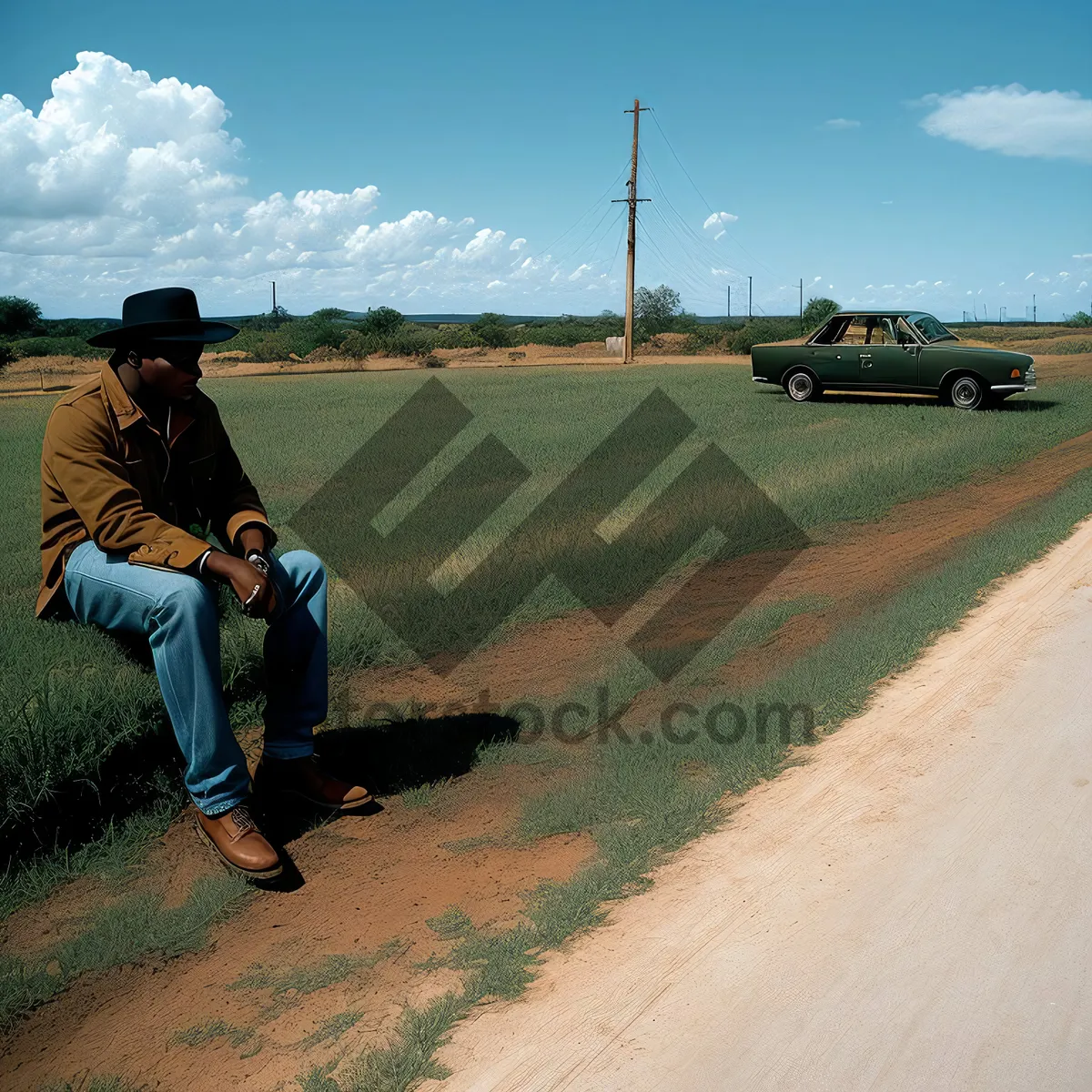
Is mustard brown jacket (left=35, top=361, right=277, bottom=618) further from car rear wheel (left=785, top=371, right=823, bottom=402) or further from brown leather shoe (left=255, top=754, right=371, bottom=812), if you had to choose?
car rear wheel (left=785, top=371, right=823, bottom=402)

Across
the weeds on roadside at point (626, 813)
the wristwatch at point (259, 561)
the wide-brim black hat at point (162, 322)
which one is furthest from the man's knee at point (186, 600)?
the weeds on roadside at point (626, 813)

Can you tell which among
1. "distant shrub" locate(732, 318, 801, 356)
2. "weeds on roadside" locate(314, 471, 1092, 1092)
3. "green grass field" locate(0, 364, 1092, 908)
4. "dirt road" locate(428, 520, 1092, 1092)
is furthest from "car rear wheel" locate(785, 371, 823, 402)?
"distant shrub" locate(732, 318, 801, 356)

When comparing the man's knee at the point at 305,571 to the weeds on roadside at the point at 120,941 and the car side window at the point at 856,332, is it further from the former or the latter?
the car side window at the point at 856,332

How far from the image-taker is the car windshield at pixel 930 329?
18797 mm

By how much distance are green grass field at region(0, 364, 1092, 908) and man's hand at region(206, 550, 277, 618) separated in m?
0.92

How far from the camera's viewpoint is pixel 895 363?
18719mm

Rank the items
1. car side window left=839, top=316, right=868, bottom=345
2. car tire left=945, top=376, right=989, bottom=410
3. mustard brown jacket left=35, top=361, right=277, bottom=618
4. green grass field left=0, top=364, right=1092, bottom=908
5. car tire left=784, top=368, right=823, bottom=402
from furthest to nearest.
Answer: car tire left=784, top=368, right=823, bottom=402 < car side window left=839, top=316, right=868, bottom=345 < car tire left=945, top=376, right=989, bottom=410 < green grass field left=0, top=364, right=1092, bottom=908 < mustard brown jacket left=35, top=361, right=277, bottom=618

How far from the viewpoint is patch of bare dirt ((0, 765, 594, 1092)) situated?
9.25 ft

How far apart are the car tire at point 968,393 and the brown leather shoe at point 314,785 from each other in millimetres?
16179

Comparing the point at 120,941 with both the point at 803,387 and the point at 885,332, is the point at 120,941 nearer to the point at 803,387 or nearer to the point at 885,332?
the point at 885,332

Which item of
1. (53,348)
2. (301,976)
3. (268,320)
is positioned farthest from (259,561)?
(268,320)

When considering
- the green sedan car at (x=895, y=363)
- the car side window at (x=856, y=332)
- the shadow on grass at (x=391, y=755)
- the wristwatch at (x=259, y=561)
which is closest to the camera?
the wristwatch at (x=259, y=561)

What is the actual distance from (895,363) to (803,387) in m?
2.06

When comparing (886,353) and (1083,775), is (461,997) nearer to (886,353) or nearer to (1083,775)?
(1083,775)
